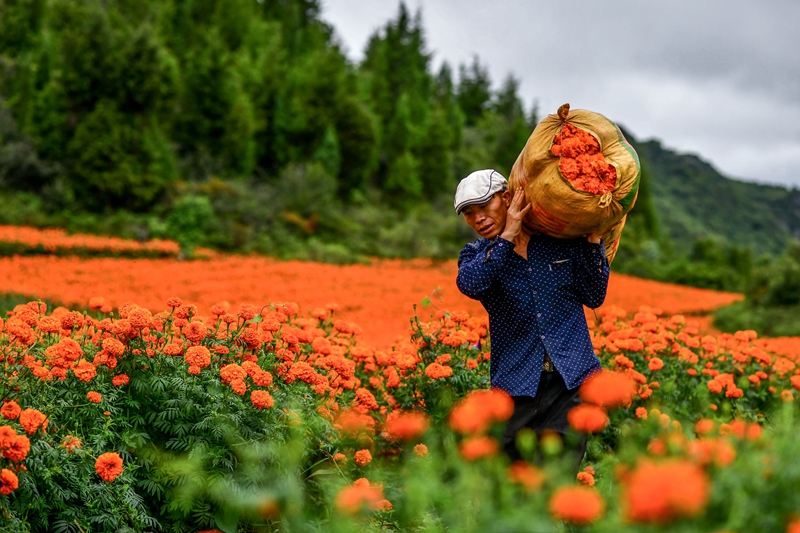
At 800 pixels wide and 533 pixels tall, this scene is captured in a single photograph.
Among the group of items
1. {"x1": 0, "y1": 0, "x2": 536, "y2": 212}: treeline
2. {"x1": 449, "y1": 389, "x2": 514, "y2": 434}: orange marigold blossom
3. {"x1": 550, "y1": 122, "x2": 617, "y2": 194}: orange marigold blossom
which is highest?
{"x1": 0, "y1": 0, "x2": 536, "y2": 212}: treeline

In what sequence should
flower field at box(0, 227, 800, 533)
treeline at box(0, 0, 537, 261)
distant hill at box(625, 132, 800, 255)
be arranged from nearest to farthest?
1. flower field at box(0, 227, 800, 533)
2. treeline at box(0, 0, 537, 261)
3. distant hill at box(625, 132, 800, 255)

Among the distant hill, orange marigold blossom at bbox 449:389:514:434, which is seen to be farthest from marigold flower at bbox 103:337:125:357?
the distant hill

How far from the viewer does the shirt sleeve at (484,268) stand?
2688 mm

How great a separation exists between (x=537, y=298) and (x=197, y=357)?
4.96 feet

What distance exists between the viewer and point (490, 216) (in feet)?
9.36

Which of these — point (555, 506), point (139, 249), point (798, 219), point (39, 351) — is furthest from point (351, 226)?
point (798, 219)

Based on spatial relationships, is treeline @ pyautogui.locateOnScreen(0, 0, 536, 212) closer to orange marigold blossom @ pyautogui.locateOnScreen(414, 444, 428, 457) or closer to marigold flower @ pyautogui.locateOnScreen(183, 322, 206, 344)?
marigold flower @ pyautogui.locateOnScreen(183, 322, 206, 344)

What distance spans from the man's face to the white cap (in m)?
0.04

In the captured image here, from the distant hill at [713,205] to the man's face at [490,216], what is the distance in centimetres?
5816

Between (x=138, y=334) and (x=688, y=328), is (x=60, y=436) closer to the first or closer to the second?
(x=138, y=334)

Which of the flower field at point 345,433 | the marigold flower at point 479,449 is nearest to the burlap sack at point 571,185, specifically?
the flower field at point 345,433

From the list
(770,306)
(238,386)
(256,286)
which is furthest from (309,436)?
(770,306)

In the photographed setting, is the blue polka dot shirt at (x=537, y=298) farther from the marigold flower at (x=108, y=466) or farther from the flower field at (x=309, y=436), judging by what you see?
the marigold flower at (x=108, y=466)

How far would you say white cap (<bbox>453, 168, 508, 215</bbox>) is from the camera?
2.78m
